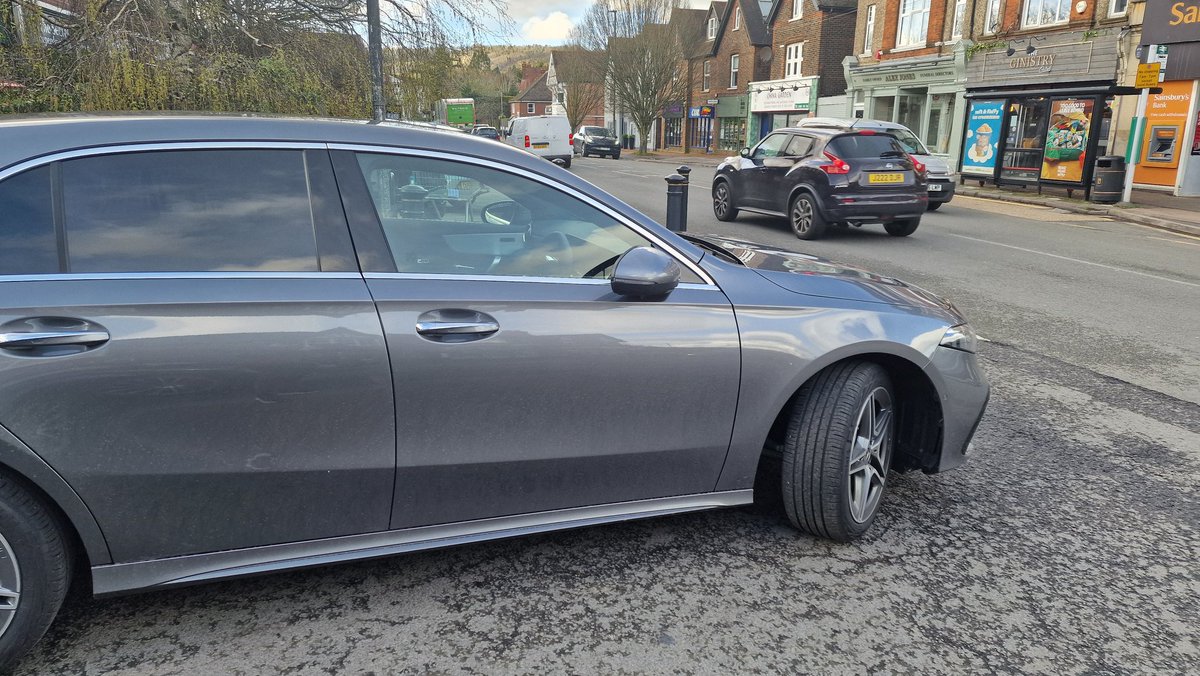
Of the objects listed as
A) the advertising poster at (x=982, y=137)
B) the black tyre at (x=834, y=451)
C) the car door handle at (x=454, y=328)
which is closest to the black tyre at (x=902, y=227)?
the black tyre at (x=834, y=451)

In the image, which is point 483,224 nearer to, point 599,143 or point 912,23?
point 912,23

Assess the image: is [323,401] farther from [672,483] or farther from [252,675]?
[672,483]

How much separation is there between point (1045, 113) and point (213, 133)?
22.1 metres

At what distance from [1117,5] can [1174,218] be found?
903 cm

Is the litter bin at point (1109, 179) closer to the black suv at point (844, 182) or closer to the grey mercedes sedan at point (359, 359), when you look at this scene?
the black suv at point (844, 182)

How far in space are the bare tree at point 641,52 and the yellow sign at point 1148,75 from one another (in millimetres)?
31740

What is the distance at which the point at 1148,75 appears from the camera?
16.0 metres

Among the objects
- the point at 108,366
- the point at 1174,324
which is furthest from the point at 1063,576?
the point at 1174,324

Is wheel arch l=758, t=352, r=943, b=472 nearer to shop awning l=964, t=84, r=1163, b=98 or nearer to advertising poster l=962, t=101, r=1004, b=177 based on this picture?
shop awning l=964, t=84, r=1163, b=98

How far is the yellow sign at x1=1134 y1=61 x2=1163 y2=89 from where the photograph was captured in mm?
15977

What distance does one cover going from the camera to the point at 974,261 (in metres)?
10.2

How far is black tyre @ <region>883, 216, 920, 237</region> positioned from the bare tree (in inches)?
1410

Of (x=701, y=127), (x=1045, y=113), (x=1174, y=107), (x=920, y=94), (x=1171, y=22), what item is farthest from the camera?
(x=701, y=127)

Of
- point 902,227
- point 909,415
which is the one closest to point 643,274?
point 909,415
